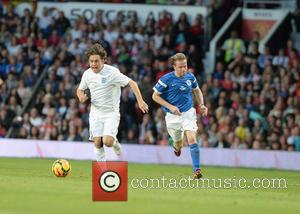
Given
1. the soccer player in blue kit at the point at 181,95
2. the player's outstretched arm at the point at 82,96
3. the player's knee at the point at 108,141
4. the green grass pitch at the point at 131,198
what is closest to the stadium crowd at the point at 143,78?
the green grass pitch at the point at 131,198

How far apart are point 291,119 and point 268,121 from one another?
699mm

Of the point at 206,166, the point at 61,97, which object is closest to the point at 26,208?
the point at 206,166

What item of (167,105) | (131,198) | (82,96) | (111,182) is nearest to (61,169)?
(82,96)

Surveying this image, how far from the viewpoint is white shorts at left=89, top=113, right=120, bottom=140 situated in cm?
1722

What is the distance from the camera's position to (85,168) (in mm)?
21453

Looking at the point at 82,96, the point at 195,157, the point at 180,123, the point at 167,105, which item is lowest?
the point at 195,157

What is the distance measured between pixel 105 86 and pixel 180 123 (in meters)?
2.20

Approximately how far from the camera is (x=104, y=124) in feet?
57.0

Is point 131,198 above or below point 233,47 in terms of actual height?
below

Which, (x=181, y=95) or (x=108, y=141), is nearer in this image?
(x=108, y=141)

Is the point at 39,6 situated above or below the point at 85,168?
above

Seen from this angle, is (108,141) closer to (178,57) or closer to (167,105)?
(167,105)

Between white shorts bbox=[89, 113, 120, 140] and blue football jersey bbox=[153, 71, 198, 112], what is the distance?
1.52 meters

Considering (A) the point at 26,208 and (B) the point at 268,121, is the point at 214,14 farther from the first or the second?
(A) the point at 26,208
